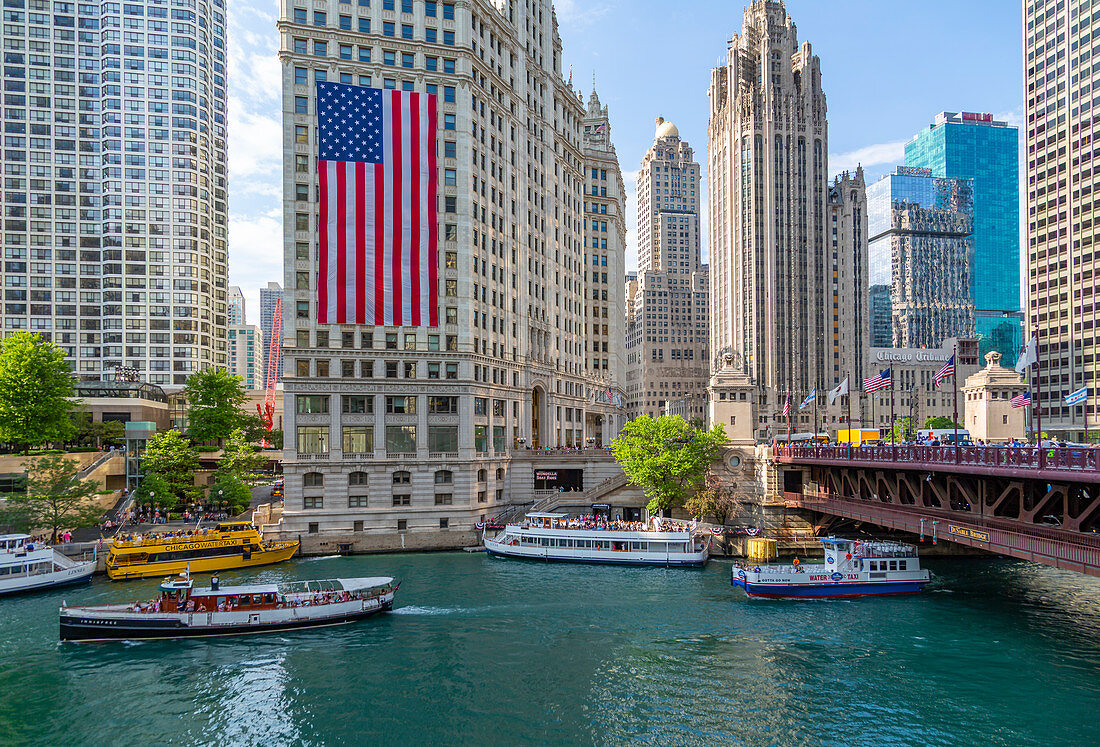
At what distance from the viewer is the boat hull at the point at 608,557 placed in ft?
217

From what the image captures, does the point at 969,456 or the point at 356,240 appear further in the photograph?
the point at 356,240

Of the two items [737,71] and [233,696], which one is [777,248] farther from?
[233,696]

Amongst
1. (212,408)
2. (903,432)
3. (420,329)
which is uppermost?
(420,329)

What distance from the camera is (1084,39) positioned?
440 ft

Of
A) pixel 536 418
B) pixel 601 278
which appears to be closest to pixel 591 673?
pixel 536 418

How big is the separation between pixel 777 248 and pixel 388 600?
Answer: 16823 cm

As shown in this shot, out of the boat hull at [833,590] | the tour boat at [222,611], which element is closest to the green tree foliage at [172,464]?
the tour boat at [222,611]

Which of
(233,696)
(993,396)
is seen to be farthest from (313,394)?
(993,396)

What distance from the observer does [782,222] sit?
191m

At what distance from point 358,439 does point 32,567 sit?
30.4 meters

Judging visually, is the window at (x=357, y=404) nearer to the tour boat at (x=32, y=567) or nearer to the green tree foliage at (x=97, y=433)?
the tour boat at (x=32, y=567)

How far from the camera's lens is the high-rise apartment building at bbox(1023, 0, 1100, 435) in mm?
133375

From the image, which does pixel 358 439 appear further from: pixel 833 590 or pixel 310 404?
pixel 833 590

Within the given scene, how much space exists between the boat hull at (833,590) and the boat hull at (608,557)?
341 inches
